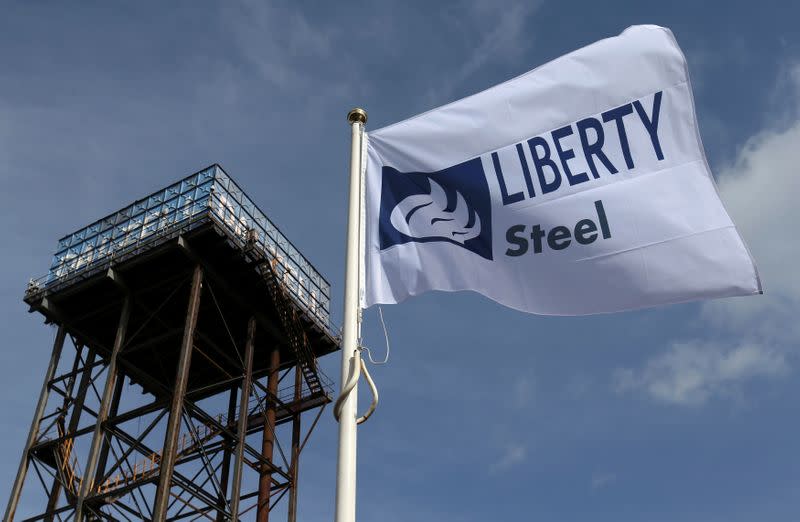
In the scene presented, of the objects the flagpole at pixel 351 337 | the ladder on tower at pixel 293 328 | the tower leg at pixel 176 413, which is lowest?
the flagpole at pixel 351 337

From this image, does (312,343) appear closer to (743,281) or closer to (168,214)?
(168,214)

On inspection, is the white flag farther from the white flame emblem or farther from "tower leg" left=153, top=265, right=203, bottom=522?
"tower leg" left=153, top=265, right=203, bottom=522

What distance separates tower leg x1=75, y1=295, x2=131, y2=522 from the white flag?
22779mm

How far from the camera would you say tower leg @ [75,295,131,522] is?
92.7ft

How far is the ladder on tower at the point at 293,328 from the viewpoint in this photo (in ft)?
111

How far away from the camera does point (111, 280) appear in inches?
1294

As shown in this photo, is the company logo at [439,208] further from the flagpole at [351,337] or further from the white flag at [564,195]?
the flagpole at [351,337]

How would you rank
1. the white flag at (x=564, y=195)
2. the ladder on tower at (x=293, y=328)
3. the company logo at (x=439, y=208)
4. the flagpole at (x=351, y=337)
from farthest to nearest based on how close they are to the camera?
the ladder on tower at (x=293, y=328), the company logo at (x=439, y=208), the white flag at (x=564, y=195), the flagpole at (x=351, y=337)

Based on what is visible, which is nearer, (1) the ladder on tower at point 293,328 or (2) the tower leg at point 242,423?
(2) the tower leg at point 242,423

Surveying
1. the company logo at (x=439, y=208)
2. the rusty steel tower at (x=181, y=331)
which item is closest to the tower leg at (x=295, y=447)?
the rusty steel tower at (x=181, y=331)

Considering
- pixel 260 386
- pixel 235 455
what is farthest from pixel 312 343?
pixel 235 455

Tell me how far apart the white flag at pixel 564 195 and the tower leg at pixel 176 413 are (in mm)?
19433

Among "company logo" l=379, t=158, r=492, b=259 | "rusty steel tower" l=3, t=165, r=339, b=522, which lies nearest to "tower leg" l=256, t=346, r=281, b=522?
"rusty steel tower" l=3, t=165, r=339, b=522

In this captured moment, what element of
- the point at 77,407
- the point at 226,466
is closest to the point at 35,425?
the point at 77,407
